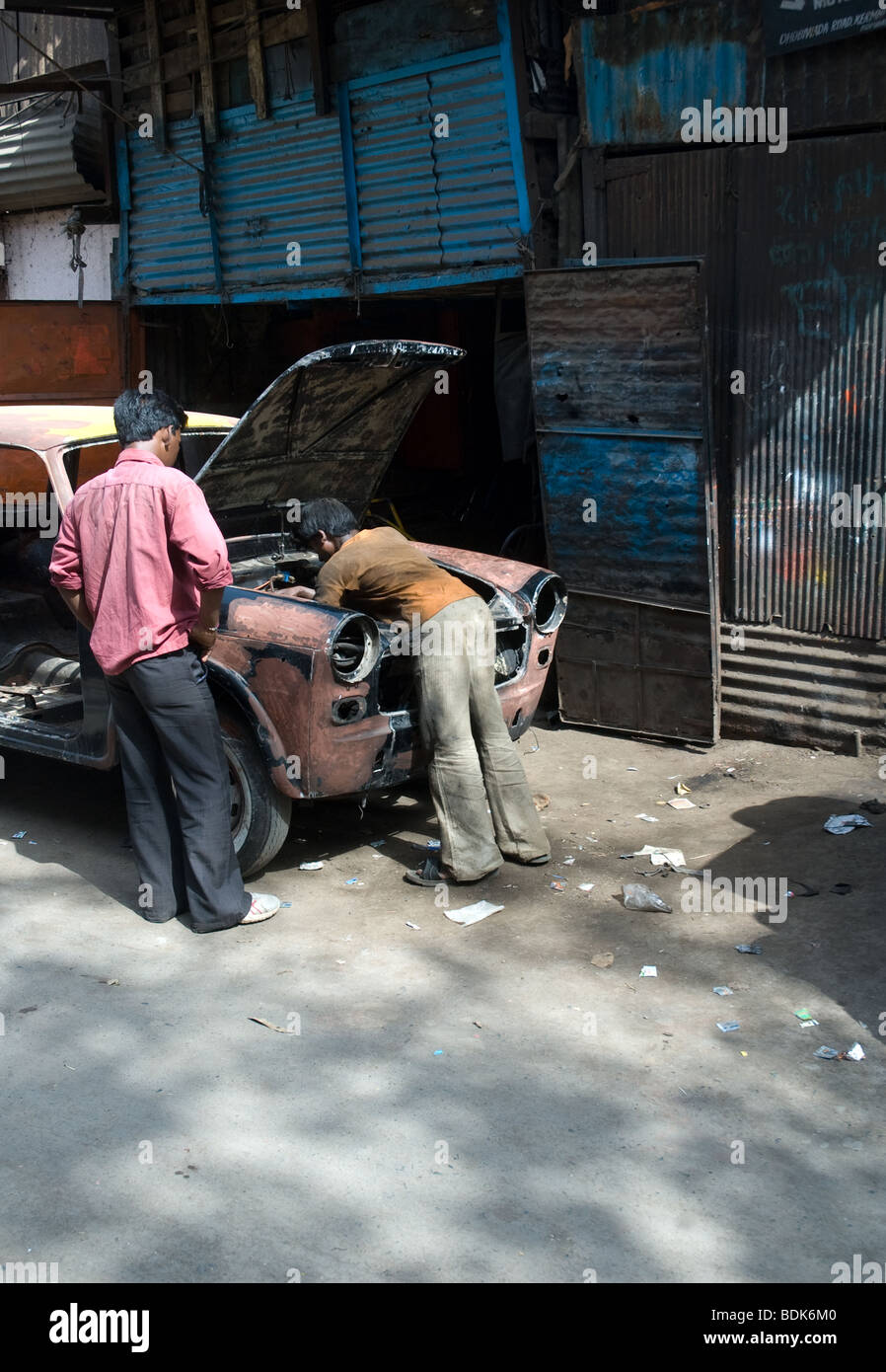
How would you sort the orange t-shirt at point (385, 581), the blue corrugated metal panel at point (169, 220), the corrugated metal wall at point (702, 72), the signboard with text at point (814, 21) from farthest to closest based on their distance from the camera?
1. the blue corrugated metal panel at point (169, 220)
2. the corrugated metal wall at point (702, 72)
3. the signboard with text at point (814, 21)
4. the orange t-shirt at point (385, 581)

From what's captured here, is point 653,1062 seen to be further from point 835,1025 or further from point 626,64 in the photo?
point 626,64

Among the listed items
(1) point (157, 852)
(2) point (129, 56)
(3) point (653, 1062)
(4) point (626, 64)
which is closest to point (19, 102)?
(2) point (129, 56)

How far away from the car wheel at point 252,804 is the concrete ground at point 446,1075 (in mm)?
224

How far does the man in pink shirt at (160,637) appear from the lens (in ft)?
14.3

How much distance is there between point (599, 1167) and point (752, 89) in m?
5.42

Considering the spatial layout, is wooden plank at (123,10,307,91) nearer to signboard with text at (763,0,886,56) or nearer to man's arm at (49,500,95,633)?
signboard with text at (763,0,886,56)

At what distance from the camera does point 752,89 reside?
6.23 meters

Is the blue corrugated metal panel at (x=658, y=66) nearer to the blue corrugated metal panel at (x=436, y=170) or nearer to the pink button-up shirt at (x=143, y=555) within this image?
the blue corrugated metal panel at (x=436, y=170)

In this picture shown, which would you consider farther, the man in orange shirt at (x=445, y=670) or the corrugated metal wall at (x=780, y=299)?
the corrugated metal wall at (x=780, y=299)

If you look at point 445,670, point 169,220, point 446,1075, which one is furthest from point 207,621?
point 169,220

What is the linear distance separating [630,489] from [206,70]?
4.97 m

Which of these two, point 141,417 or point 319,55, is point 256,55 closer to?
point 319,55

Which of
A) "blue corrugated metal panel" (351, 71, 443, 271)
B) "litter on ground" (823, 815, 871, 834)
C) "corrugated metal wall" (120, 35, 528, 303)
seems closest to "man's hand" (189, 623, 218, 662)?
"litter on ground" (823, 815, 871, 834)

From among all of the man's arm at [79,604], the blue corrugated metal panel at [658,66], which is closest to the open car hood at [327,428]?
the man's arm at [79,604]
